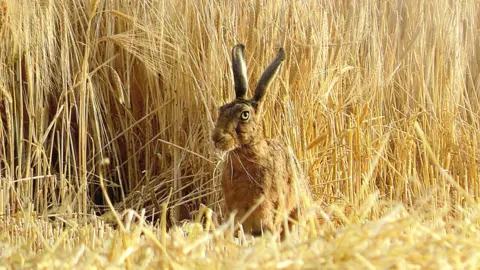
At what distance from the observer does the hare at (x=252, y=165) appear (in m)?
3.53

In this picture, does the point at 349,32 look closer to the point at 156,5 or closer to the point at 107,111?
the point at 156,5

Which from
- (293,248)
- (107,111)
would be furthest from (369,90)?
(293,248)

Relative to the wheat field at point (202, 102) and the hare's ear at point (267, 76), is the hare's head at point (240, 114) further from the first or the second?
the wheat field at point (202, 102)

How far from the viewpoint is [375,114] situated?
4574mm

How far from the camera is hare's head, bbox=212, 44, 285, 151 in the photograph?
3443 millimetres

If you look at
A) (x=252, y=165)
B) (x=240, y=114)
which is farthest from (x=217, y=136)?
(x=252, y=165)

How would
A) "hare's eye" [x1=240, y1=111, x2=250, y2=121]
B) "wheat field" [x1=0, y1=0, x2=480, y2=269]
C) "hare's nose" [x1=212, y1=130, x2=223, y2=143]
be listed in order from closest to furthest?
"hare's nose" [x1=212, y1=130, x2=223, y2=143]
"hare's eye" [x1=240, y1=111, x2=250, y2=121]
"wheat field" [x1=0, y1=0, x2=480, y2=269]

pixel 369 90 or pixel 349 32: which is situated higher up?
pixel 349 32

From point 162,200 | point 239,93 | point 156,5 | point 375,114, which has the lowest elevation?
point 162,200

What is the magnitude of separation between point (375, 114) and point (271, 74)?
1.20 m

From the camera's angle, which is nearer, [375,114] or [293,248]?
[293,248]

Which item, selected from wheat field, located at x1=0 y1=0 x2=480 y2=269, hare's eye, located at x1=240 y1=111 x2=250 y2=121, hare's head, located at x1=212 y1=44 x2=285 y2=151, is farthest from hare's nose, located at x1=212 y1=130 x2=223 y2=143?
wheat field, located at x1=0 y1=0 x2=480 y2=269

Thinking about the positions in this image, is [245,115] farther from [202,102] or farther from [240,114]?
[202,102]

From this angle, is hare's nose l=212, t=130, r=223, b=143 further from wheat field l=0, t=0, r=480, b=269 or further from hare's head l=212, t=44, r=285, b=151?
wheat field l=0, t=0, r=480, b=269
